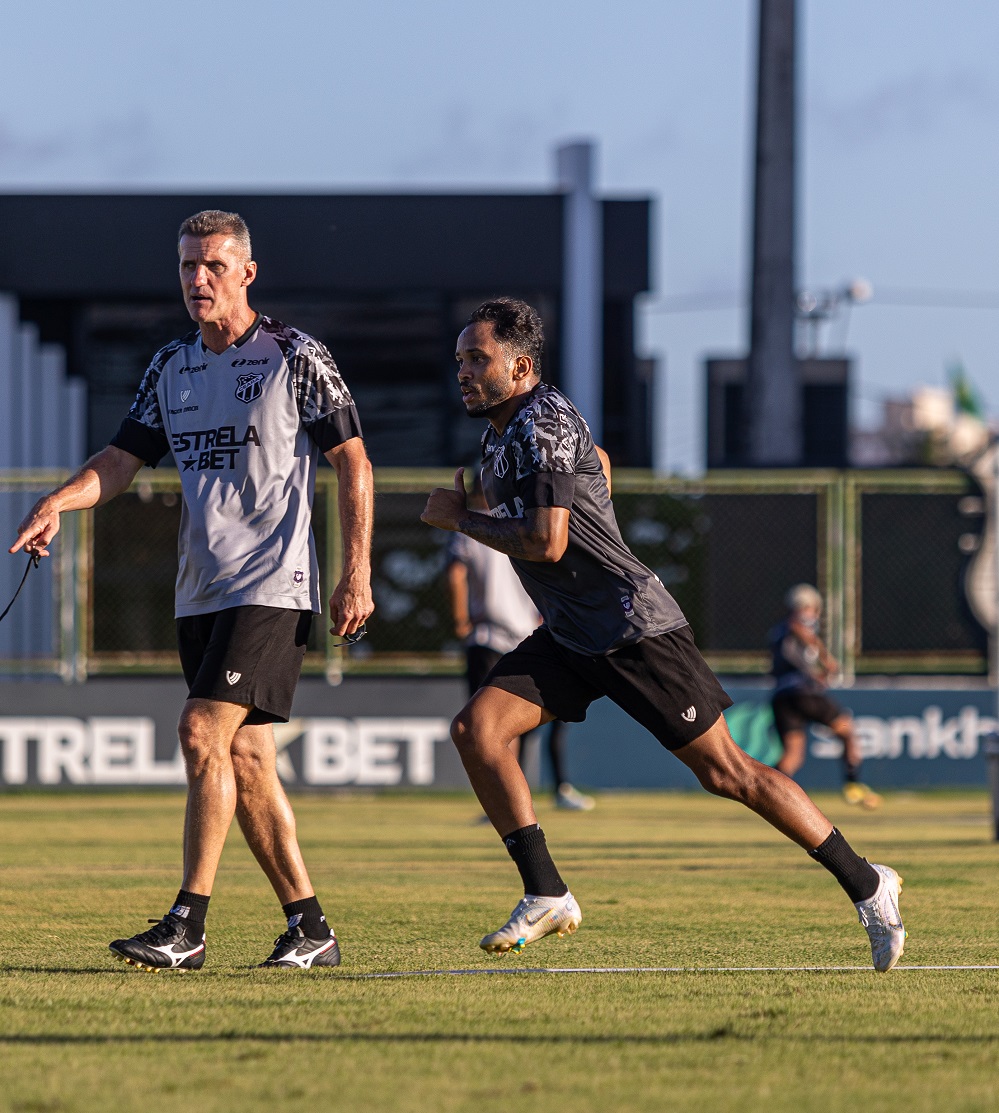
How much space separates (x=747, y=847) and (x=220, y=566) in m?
6.19

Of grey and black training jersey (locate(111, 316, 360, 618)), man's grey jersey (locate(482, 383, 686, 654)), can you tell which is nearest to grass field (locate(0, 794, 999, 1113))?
man's grey jersey (locate(482, 383, 686, 654))

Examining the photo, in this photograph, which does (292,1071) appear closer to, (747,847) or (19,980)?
(19,980)

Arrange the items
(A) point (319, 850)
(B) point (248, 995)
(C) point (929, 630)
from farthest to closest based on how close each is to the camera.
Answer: (C) point (929, 630) < (A) point (319, 850) < (B) point (248, 995)

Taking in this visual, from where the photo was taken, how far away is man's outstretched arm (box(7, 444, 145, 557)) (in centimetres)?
612

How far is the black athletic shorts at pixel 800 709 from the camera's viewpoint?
→ 634 inches

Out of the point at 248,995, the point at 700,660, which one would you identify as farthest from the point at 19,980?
the point at 700,660

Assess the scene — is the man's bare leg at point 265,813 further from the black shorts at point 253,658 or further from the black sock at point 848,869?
the black sock at point 848,869

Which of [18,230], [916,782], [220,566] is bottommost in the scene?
[916,782]

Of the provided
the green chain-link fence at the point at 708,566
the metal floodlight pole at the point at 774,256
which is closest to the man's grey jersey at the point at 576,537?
the green chain-link fence at the point at 708,566

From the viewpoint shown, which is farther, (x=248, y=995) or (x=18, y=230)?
(x=18, y=230)

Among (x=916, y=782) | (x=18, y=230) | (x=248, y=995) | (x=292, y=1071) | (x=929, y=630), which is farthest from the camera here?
(x=18, y=230)

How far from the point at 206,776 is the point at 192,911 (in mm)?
423

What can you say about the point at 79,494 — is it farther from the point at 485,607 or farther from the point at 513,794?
the point at 485,607

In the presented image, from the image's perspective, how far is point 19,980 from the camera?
5867 millimetres
